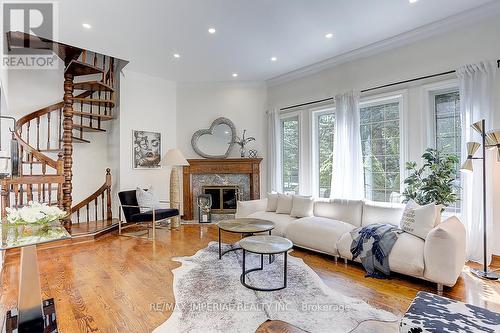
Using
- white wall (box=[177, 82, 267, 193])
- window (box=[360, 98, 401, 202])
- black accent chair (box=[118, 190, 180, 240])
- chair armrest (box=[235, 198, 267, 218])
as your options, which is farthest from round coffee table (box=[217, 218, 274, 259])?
white wall (box=[177, 82, 267, 193])

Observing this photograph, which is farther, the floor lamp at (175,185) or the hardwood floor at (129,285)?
the floor lamp at (175,185)

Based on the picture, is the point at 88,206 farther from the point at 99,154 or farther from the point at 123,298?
the point at 123,298

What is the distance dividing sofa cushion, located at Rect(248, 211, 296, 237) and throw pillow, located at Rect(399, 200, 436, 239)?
5.59ft

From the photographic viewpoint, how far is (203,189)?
6.40 m

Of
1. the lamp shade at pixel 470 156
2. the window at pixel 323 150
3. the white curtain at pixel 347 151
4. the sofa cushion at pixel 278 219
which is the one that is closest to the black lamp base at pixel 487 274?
the lamp shade at pixel 470 156

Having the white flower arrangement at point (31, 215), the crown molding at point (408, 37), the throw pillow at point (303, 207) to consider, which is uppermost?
the crown molding at point (408, 37)

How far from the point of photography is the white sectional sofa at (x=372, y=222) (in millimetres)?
2725

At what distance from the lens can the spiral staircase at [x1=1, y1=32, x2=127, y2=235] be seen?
428 centimetres

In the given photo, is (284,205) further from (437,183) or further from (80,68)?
(80,68)

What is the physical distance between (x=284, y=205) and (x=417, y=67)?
3.06 metres

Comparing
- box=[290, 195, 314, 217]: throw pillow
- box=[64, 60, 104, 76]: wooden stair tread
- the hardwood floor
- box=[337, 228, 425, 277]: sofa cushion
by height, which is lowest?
the hardwood floor

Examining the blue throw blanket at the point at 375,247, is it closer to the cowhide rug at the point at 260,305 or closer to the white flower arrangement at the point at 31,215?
the cowhide rug at the point at 260,305

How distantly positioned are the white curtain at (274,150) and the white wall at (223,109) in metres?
0.24

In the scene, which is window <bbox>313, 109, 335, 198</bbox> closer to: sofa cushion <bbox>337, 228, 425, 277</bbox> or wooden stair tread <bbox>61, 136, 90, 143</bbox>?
sofa cushion <bbox>337, 228, 425, 277</bbox>
